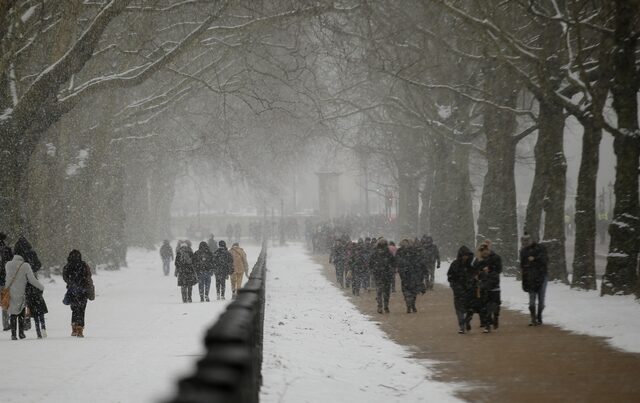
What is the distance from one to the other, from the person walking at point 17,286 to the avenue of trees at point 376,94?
4.07 metres

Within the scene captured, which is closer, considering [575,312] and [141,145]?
[575,312]

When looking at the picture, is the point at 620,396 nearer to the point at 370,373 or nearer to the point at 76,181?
the point at 370,373

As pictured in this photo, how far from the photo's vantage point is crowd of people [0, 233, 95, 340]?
1527cm

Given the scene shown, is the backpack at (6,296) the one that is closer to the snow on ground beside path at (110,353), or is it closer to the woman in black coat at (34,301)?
the woman in black coat at (34,301)

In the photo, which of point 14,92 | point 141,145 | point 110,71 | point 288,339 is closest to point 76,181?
point 110,71

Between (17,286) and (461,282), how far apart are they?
7.49 metres

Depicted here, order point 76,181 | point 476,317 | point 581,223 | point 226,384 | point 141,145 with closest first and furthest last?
point 226,384 < point 476,317 < point 581,223 < point 76,181 < point 141,145

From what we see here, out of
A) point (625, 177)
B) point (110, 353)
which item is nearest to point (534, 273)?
point (625, 177)

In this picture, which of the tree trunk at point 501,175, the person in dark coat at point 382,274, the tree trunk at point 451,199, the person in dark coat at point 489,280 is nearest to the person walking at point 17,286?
the person in dark coat at point 489,280

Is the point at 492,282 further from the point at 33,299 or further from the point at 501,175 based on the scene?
the point at 501,175

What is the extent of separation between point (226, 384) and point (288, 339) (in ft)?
39.2

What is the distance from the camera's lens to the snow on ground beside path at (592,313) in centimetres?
A: 1445

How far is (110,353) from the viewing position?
13.7 metres

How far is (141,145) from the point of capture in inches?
2003
